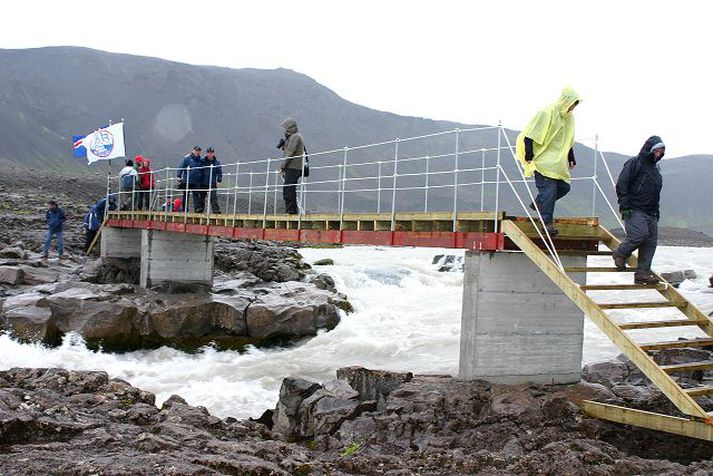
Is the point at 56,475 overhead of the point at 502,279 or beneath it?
beneath

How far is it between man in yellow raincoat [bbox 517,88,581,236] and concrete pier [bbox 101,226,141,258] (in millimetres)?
18948

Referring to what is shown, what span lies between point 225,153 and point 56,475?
18370 centimetres

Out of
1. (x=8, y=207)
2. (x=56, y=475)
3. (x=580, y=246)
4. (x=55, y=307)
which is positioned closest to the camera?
(x=56, y=475)

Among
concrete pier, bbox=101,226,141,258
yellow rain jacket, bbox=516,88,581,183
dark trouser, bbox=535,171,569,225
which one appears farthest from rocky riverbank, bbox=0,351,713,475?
concrete pier, bbox=101,226,141,258

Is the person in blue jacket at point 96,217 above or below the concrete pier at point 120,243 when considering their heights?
above

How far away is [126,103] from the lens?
18862 centimetres

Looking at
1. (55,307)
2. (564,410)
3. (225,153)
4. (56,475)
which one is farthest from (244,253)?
(225,153)

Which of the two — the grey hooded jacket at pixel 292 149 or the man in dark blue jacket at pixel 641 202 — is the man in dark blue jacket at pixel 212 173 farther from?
the man in dark blue jacket at pixel 641 202

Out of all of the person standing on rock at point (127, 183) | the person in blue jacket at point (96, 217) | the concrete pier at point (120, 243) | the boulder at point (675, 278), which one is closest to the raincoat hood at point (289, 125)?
the person standing on rock at point (127, 183)

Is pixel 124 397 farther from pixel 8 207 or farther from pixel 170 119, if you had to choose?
pixel 170 119

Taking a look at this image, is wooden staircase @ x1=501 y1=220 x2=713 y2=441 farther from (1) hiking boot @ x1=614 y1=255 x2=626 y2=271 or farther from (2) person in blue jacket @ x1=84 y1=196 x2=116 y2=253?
(2) person in blue jacket @ x1=84 y1=196 x2=116 y2=253

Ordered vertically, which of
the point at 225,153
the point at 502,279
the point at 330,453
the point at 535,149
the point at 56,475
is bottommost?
the point at 330,453

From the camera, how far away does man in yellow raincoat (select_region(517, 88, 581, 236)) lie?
10.1m

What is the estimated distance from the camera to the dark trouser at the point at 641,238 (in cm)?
963
